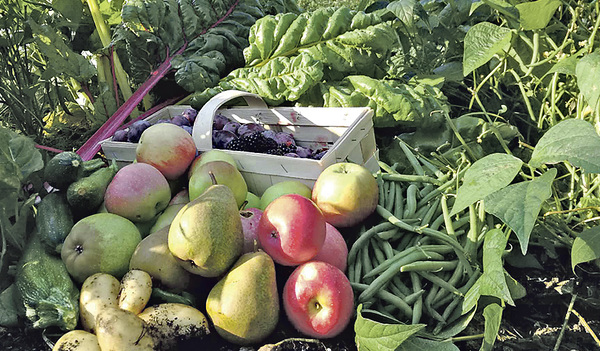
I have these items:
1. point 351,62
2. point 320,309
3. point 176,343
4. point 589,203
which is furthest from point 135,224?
point 589,203

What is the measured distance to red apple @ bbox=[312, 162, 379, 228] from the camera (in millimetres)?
1778

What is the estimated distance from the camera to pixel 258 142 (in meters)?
2.23

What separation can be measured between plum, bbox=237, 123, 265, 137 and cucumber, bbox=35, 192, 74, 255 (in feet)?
2.89

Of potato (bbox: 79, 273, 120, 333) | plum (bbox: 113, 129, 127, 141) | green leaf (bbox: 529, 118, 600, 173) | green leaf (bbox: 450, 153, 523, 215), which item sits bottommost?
plum (bbox: 113, 129, 127, 141)

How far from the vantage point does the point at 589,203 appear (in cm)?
186

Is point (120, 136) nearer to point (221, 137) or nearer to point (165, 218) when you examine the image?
point (221, 137)

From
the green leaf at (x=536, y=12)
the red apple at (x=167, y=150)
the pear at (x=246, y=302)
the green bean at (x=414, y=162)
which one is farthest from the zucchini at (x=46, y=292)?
the green leaf at (x=536, y=12)

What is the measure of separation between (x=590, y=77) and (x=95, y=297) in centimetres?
163

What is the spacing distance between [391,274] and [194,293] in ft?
2.10

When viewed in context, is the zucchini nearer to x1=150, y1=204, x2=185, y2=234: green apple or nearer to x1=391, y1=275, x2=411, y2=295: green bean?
x1=150, y1=204, x2=185, y2=234: green apple

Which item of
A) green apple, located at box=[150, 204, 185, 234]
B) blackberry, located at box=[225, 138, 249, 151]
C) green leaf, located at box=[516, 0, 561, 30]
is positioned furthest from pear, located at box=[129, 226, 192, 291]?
green leaf, located at box=[516, 0, 561, 30]

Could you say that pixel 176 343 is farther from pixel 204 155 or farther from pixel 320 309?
pixel 204 155

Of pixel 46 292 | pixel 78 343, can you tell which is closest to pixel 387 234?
pixel 78 343

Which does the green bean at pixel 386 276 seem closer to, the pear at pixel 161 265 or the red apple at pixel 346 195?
the red apple at pixel 346 195
